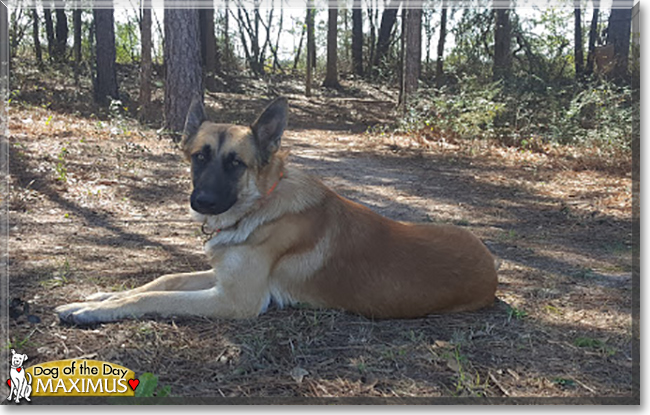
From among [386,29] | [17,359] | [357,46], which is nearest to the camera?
[17,359]

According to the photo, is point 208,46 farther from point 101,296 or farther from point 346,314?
point 346,314

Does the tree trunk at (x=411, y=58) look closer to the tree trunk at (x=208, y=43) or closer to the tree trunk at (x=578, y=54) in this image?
the tree trunk at (x=578, y=54)

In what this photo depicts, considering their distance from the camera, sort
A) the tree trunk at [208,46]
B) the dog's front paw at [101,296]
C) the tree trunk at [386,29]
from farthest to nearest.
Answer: the tree trunk at [386,29]
the tree trunk at [208,46]
the dog's front paw at [101,296]

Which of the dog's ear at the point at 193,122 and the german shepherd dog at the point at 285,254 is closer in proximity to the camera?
the german shepherd dog at the point at 285,254

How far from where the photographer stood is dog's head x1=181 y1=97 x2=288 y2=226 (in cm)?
386

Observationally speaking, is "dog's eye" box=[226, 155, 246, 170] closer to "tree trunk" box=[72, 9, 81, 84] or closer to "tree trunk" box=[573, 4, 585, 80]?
"tree trunk" box=[573, 4, 585, 80]

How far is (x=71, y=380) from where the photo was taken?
8.98 ft

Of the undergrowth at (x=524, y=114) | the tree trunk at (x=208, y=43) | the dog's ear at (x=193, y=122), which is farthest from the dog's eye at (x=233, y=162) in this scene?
the tree trunk at (x=208, y=43)

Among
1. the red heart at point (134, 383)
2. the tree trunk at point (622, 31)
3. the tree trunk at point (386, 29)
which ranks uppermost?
the tree trunk at point (386, 29)

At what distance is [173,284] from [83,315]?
727mm

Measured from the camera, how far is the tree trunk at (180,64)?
11.6 metres

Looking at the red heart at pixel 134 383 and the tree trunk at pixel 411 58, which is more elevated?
the tree trunk at pixel 411 58

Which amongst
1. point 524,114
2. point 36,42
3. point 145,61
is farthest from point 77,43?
point 524,114

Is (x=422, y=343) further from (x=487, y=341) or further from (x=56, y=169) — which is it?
(x=56, y=169)
